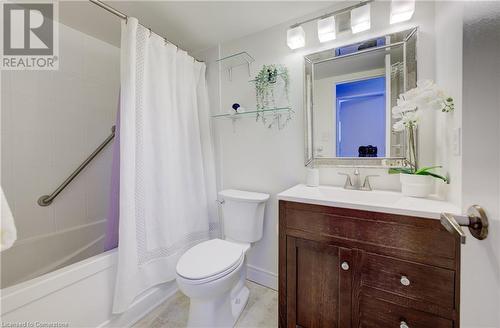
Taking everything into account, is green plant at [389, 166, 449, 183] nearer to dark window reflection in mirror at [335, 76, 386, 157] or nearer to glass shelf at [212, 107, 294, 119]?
dark window reflection in mirror at [335, 76, 386, 157]

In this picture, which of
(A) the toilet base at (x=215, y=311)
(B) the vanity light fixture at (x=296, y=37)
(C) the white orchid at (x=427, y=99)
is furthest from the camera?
(B) the vanity light fixture at (x=296, y=37)

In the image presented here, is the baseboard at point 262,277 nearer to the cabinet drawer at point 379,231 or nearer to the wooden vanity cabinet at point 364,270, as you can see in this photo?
the wooden vanity cabinet at point 364,270

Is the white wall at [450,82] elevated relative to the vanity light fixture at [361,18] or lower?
lower

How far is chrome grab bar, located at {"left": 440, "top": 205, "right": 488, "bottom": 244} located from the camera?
0.43 meters

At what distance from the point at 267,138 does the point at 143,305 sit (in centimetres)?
156

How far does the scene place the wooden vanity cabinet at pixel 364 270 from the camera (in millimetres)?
854

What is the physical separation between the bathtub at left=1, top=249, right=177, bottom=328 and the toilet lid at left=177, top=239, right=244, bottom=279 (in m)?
0.49

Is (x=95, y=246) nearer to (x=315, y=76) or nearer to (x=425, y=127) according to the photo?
(x=315, y=76)

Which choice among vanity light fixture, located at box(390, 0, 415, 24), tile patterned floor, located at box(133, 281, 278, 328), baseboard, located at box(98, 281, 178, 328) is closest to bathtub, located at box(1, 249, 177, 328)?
baseboard, located at box(98, 281, 178, 328)

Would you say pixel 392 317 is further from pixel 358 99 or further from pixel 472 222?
pixel 358 99

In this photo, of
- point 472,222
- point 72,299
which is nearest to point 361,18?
point 472,222

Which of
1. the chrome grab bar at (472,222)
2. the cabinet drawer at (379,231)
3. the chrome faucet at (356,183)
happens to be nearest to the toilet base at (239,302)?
the cabinet drawer at (379,231)

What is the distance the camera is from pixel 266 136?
5.71 feet

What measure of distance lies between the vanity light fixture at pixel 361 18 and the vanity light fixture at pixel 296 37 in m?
0.33
